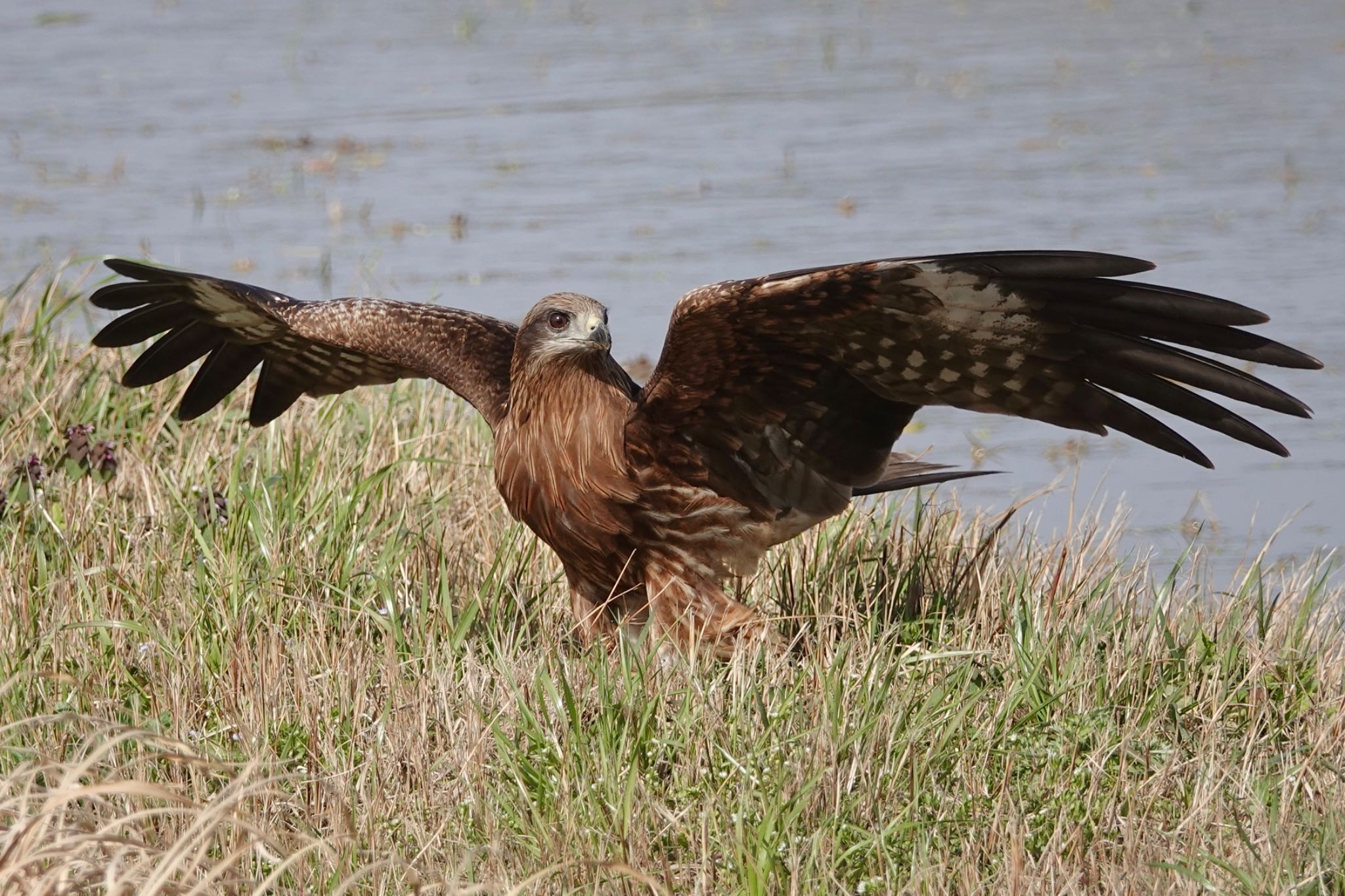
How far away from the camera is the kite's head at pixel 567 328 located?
5047mm

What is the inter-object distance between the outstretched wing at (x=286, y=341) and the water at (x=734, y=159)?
2.57 m

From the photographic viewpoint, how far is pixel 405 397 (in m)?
7.52

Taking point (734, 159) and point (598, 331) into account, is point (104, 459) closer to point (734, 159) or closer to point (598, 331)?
point (598, 331)

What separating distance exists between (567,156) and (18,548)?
8.74 meters

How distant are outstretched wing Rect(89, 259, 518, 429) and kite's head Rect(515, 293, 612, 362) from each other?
48 centimetres

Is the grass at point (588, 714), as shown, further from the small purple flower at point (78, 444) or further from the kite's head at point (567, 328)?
the kite's head at point (567, 328)

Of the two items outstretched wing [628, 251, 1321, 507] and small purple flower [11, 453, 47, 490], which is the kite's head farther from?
small purple flower [11, 453, 47, 490]

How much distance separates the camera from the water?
9258 millimetres

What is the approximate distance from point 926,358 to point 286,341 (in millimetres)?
2431

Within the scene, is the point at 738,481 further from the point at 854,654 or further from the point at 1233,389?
the point at 1233,389

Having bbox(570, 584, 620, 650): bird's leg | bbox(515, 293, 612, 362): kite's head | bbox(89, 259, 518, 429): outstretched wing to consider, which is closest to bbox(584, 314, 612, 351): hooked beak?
bbox(515, 293, 612, 362): kite's head

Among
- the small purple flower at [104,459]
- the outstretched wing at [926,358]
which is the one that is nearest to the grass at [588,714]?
the small purple flower at [104,459]

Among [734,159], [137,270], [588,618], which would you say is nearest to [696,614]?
[588,618]

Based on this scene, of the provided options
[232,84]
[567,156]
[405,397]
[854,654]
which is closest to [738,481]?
[854,654]
